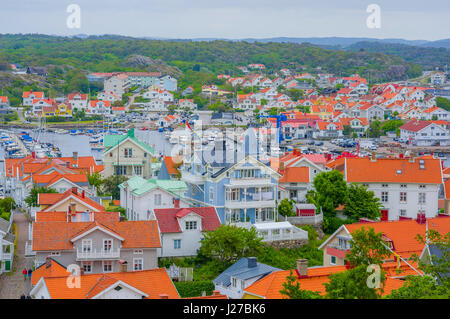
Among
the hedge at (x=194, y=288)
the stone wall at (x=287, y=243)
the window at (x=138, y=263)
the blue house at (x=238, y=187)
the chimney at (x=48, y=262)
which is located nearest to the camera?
the chimney at (x=48, y=262)

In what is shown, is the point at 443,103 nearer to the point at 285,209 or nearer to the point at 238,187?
the point at 285,209

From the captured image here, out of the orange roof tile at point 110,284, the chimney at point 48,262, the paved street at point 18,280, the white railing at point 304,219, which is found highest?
the orange roof tile at point 110,284

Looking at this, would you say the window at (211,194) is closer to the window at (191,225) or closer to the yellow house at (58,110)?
the window at (191,225)

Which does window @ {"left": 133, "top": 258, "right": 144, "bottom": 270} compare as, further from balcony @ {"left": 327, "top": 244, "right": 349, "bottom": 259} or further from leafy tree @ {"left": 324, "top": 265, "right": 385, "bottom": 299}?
leafy tree @ {"left": 324, "top": 265, "right": 385, "bottom": 299}

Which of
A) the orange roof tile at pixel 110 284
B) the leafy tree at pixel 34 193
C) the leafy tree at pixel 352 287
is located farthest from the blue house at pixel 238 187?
the leafy tree at pixel 352 287

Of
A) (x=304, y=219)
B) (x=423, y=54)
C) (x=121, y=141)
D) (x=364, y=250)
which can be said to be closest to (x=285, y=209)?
(x=304, y=219)

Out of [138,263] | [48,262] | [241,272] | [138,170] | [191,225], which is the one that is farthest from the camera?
[138,170]

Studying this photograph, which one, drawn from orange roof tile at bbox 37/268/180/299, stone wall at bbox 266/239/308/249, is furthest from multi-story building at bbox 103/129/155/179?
orange roof tile at bbox 37/268/180/299
